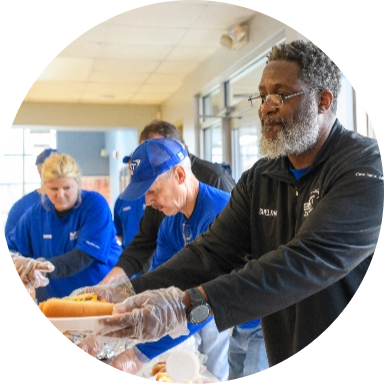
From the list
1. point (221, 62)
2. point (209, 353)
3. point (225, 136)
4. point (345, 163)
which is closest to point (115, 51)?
point (221, 62)

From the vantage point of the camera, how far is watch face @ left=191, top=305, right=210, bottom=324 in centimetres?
86

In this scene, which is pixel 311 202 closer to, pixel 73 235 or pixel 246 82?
pixel 73 235

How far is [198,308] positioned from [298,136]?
422mm

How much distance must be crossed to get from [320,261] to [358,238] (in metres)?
0.08

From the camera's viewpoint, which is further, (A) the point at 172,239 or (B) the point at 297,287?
(A) the point at 172,239

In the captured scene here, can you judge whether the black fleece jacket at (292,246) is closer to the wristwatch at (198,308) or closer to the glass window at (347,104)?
→ the wristwatch at (198,308)

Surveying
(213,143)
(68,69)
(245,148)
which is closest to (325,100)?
(245,148)

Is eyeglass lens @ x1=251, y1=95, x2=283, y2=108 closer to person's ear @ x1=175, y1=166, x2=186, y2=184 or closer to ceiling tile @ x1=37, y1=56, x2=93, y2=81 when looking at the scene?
person's ear @ x1=175, y1=166, x2=186, y2=184

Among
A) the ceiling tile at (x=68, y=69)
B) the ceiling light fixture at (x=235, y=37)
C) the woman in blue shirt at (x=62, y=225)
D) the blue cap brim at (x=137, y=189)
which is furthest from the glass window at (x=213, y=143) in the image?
the blue cap brim at (x=137, y=189)

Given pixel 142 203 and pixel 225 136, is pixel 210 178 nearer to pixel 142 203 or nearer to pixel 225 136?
pixel 142 203

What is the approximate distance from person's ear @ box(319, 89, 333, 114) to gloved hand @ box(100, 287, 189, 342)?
0.51 meters

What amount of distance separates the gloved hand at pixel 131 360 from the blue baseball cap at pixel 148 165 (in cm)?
39

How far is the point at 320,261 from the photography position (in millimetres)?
847

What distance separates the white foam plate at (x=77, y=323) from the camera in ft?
2.92
